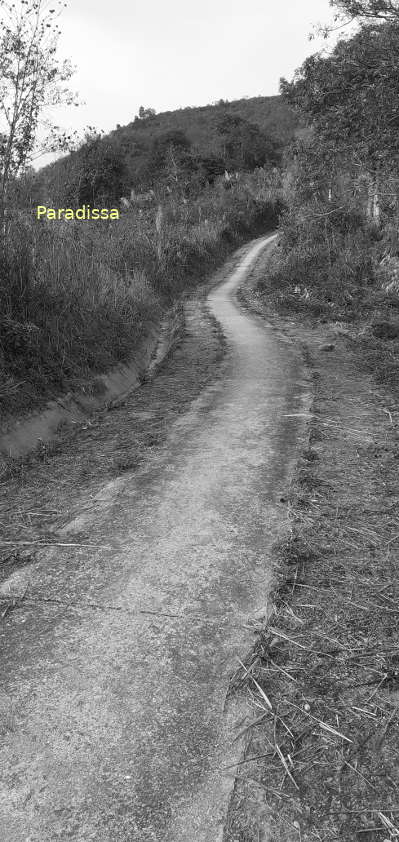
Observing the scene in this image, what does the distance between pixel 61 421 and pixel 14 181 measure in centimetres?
344

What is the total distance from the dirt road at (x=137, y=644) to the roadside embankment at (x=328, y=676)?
0.37 feet

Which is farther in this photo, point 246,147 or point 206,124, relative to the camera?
point 206,124

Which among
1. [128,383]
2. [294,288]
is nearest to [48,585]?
[128,383]

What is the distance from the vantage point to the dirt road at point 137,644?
1972mm

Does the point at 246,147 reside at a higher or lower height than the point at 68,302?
higher

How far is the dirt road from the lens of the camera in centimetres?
197

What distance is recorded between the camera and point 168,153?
4372 cm

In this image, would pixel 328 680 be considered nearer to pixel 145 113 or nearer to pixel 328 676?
pixel 328 676

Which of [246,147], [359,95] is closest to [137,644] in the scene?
[359,95]

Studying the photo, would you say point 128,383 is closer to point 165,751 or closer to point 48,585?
point 48,585

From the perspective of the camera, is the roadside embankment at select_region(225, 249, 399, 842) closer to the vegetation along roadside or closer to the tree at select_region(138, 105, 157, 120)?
the vegetation along roadside

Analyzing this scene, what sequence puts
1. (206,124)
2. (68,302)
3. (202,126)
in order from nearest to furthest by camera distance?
(68,302)
(202,126)
(206,124)

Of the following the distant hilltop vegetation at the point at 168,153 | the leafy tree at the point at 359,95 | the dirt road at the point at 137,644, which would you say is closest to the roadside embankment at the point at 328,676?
the dirt road at the point at 137,644

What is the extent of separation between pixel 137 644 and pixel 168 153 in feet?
152
